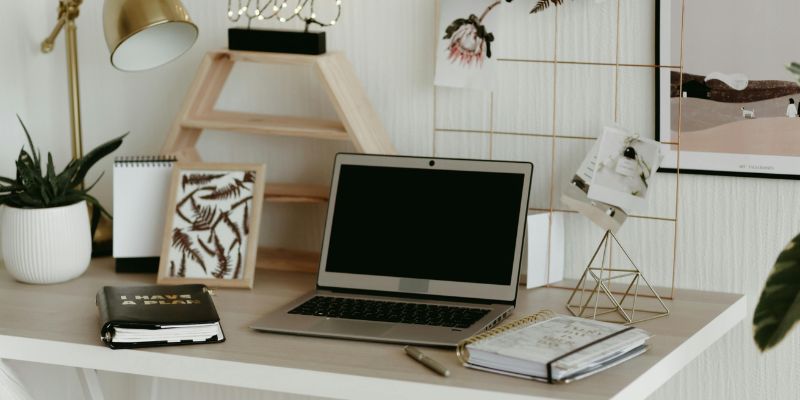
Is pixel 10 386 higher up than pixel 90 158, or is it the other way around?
pixel 90 158

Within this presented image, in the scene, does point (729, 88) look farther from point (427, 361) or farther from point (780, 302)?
point (427, 361)

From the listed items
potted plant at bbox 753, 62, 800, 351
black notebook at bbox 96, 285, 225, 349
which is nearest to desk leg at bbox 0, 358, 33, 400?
black notebook at bbox 96, 285, 225, 349

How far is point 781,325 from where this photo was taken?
1.33m

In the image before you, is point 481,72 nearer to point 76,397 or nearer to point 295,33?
point 295,33

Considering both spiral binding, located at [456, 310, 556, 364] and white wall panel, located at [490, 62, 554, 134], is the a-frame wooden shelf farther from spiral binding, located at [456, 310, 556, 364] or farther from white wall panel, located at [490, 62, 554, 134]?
spiral binding, located at [456, 310, 556, 364]

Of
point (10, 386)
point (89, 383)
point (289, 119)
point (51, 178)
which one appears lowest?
point (89, 383)

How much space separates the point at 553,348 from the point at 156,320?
59 cm

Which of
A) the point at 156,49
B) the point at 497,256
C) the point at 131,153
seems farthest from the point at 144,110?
the point at 497,256

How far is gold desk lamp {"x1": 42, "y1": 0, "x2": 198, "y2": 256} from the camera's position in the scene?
1.83m

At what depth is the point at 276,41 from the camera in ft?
6.43

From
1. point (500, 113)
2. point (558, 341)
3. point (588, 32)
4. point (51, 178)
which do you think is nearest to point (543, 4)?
point (588, 32)

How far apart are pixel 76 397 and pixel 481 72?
1.19m

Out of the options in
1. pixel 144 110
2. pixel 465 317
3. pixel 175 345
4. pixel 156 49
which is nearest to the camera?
pixel 175 345

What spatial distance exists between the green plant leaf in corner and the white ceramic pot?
1.20 m
